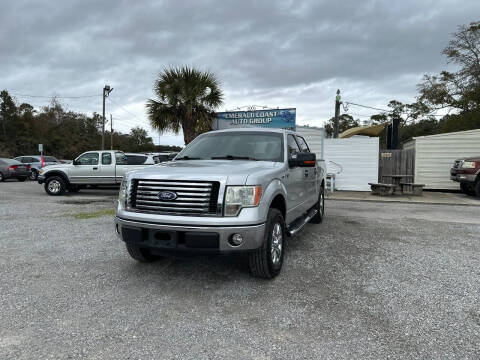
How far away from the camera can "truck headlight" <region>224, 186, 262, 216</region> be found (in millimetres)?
3266

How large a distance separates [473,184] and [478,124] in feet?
47.1

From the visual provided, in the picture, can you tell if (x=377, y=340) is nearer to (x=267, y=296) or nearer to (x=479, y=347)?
(x=479, y=347)

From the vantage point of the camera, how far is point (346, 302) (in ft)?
10.6

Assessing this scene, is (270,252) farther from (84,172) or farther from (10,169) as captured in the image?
(10,169)

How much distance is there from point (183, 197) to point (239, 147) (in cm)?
151

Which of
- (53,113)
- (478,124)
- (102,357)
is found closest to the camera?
(102,357)

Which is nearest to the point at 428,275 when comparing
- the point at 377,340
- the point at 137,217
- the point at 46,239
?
the point at 377,340

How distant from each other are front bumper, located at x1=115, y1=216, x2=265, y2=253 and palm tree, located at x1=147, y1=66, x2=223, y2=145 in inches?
440

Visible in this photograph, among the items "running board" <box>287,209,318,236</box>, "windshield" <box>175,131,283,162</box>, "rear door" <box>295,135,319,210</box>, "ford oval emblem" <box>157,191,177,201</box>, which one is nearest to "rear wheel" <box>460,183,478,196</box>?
"rear door" <box>295,135,319,210</box>

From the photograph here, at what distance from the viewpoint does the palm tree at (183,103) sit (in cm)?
1435

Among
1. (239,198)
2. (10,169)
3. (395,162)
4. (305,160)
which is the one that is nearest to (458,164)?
(395,162)

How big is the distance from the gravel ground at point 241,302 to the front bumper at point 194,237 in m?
0.52

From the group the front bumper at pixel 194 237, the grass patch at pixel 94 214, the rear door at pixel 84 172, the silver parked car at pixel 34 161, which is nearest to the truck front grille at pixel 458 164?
the front bumper at pixel 194 237

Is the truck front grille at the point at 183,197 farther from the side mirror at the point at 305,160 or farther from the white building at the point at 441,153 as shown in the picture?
the white building at the point at 441,153
